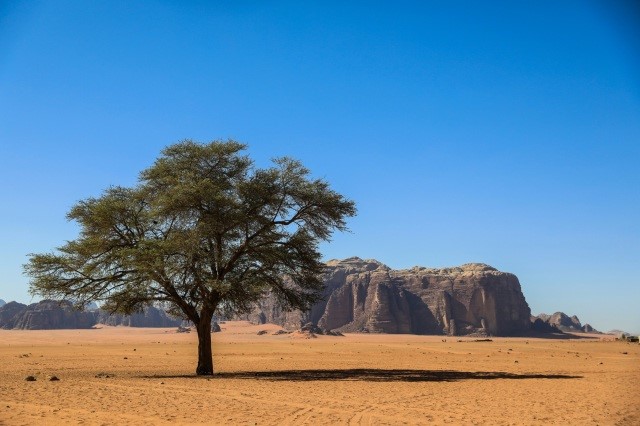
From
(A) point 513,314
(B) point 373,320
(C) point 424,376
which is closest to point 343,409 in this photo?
(C) point 424,376

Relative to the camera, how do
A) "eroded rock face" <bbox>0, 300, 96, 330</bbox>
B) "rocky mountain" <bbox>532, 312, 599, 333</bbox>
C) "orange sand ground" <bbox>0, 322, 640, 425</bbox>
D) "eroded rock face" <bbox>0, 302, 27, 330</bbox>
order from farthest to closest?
"rocky mountain" <bbox>532, 312, 599, 333</bbox> < "eroded rock face" <bbox>0, 302, 27, 330</bbox> < "eroded rock face" <bbox>0, 300, 96, 330</bbox> < "orange sand ground" <bbox>0, 322, 640, 425</bbox>

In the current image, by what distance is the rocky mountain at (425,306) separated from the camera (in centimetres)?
13575

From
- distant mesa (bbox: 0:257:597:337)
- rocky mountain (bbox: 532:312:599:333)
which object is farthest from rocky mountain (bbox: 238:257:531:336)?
rocky mountain (bbox: 532:312:599:333)

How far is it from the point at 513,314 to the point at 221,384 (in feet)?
430

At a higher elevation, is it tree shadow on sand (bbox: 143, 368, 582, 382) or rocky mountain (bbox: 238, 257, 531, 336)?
rocky mountain (bbox: 238, 257, 531, 336)

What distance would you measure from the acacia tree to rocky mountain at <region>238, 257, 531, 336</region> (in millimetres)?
106040

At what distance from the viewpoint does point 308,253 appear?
2978 centimetres

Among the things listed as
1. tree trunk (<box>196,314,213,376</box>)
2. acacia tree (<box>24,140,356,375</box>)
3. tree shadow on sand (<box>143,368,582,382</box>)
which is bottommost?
tree shadow on sand (<box>143,368,582,382</box>)

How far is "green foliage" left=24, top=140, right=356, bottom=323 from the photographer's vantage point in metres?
26.3

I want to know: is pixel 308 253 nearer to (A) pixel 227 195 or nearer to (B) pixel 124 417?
(A) pixel 227 195

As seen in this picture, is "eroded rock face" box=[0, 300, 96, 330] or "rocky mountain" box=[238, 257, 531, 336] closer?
"rocky mountain" box=[238, 257, 531, 336]

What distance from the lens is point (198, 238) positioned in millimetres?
25922

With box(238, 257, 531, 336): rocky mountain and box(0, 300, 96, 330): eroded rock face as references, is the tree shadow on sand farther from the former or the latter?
box(0, 300, 96, 330): eroded rock face

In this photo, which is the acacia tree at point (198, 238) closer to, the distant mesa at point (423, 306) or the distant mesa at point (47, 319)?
the distant mesa at point (423, 306)
